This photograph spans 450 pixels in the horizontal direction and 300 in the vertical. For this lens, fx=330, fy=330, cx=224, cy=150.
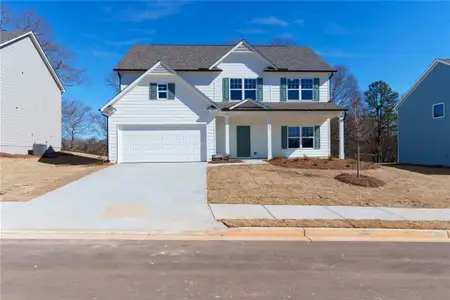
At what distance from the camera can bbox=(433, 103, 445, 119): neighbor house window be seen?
70.4ft

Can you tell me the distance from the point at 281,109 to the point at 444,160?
11.0 m

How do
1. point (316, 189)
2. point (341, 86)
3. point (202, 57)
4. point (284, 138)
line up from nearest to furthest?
point (316, 189) → point (284, 138) → point (202, 57) → point (341, 86)

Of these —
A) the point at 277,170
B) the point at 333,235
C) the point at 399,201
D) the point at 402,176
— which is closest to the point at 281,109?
the point at 277,170

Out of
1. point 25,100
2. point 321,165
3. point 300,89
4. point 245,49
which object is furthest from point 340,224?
point 25,100

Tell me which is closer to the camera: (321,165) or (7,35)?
(321,165)

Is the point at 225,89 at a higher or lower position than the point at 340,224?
higher

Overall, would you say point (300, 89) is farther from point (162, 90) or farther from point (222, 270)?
point (222, 270)

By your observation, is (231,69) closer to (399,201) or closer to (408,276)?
(399,201)

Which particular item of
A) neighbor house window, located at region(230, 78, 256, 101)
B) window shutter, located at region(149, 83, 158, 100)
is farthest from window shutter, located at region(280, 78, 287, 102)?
window shutter, located at region(149, 83, 158, 100)

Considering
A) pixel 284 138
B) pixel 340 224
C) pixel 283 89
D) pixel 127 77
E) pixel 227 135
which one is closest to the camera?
pixel 340 224

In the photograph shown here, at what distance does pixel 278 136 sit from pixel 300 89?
3.71m

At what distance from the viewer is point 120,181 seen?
43.6ft

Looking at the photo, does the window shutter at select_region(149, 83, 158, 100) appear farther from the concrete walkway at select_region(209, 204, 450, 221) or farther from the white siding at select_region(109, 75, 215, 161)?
the concrete walkway at select_region(209, 204, 450, 221)

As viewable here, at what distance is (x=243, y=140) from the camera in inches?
884
